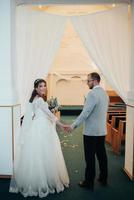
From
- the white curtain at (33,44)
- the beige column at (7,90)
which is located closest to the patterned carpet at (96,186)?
the beige column at (7,90)

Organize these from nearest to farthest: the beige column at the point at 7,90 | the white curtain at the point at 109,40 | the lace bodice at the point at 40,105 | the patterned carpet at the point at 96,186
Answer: the patterned carpet at the point at 96,186
the lace bodice at the point at 40,105
the beige column at the point at 7,90
the white curtain at the point at 109,40

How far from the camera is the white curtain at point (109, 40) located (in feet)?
13.9

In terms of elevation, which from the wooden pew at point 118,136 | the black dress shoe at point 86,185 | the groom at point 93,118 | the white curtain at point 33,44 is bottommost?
the black dress shoe at point 86,185

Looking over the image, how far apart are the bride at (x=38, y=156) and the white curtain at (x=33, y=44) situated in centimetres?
69

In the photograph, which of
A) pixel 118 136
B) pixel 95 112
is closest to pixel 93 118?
pixel 95 112

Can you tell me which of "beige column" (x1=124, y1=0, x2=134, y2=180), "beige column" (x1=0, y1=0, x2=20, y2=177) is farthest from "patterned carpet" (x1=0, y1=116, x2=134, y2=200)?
"beige column" (x1=0, y1=0, x2=20, y2=177)

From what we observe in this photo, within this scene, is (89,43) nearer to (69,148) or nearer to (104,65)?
(104,65)

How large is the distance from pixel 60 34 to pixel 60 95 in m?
8.37

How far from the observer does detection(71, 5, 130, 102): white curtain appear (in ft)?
13.9

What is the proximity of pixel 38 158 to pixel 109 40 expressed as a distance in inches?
85.4

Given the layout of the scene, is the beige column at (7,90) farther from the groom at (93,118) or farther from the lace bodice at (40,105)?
the groom at (93,118)

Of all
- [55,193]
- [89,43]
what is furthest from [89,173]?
[89,43]

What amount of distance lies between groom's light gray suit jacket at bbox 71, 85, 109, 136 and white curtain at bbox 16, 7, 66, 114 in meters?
1.15

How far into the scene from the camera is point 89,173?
3.62 metres
